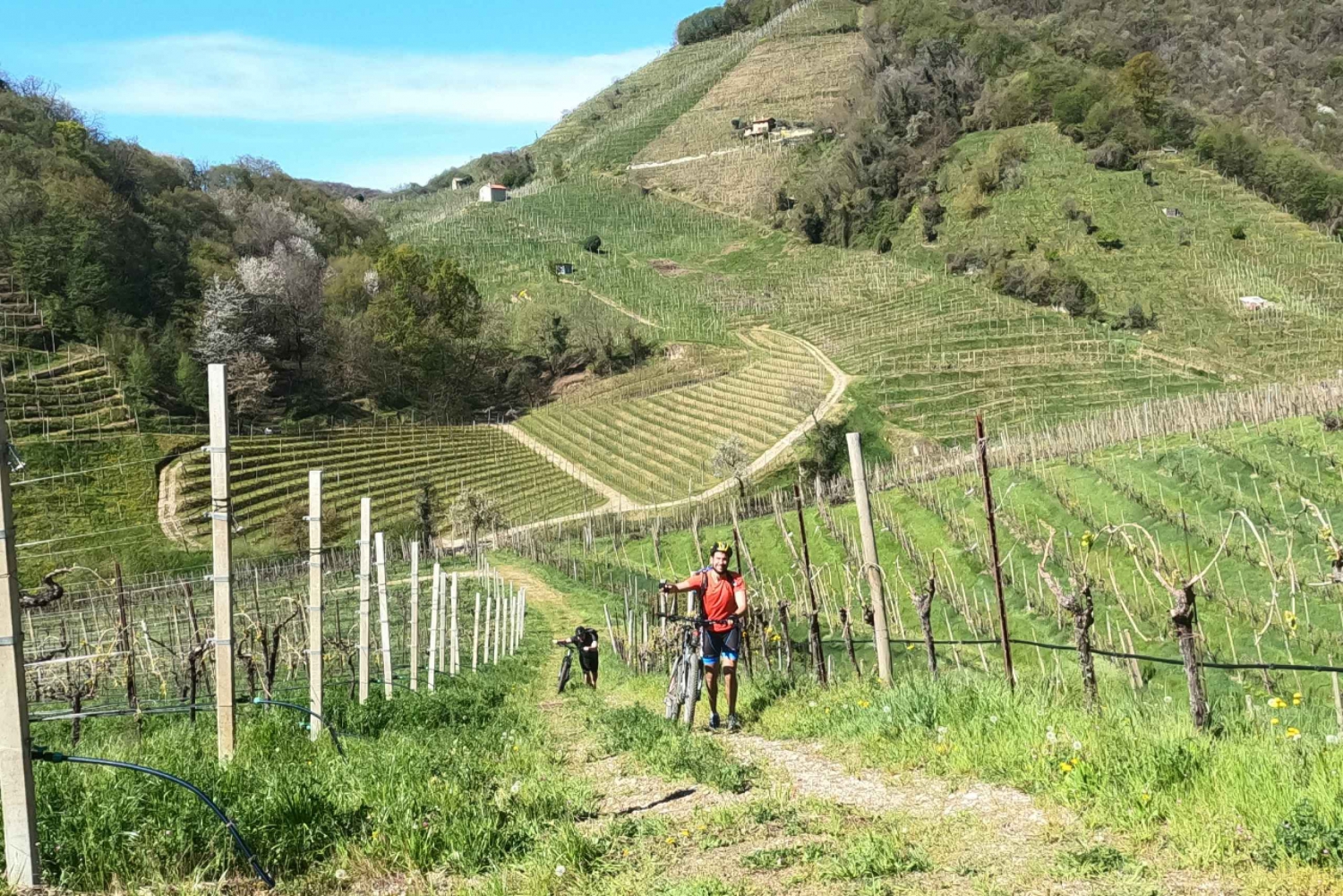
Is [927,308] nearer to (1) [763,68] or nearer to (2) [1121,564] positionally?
(2) [1121,564]

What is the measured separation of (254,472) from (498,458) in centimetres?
1196

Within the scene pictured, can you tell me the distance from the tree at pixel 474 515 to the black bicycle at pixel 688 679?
106 ft

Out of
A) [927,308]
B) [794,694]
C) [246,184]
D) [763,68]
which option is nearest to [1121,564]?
[794,694]

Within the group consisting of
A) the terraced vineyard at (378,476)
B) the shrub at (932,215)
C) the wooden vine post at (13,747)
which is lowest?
the terraced vineyard at (378,476)

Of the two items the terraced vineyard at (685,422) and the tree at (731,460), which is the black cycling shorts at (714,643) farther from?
the terraced vineyard at (685,422)

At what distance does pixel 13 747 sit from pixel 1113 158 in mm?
85655

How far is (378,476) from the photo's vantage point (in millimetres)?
49562

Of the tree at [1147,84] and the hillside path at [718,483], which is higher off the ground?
the tree at [1147,84]

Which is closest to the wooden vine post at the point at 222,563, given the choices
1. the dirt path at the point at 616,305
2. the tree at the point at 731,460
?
the tree at the point at 731,460

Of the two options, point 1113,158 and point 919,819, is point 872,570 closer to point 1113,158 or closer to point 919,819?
point 919,819

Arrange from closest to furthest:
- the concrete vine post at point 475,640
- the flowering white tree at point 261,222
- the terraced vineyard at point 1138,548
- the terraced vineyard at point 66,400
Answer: the terraced vineyard at point 1138,548 → the concrete vine post at point 475,640 → the terraced vineyard at point 66,400 → the flowering white tree at point 261,222

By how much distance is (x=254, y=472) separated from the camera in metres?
47.4

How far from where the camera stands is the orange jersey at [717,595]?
8656mm

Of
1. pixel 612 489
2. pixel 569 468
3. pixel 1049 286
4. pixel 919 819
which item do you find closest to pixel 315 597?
pixel 919 819
